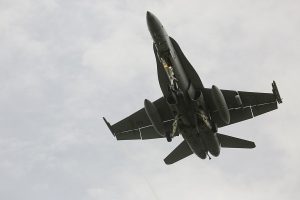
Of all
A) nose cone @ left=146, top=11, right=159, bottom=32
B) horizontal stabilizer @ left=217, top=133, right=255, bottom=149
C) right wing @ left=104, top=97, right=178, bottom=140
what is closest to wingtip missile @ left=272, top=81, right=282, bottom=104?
horizontal stabilizer @ left=217, top=133, right=255, bottom=149

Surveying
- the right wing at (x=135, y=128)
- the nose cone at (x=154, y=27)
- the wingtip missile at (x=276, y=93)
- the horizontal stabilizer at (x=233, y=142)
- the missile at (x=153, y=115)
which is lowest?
the horizontal stabilizer at (x=233, y=142)

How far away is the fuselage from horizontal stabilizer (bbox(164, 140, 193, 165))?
2.31 metres

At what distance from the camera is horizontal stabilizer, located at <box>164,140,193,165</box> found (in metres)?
37.4

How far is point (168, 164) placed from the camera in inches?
1475

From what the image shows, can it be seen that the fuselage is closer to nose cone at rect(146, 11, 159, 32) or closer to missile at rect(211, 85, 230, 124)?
nose cone at rect(146, 11, 159, 32)

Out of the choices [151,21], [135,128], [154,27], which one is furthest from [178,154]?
[151,21]

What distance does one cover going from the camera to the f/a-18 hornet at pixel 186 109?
105 ft

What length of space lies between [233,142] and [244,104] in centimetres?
263

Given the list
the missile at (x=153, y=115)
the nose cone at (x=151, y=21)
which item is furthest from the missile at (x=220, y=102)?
the nose cone at (x=151, y=21)

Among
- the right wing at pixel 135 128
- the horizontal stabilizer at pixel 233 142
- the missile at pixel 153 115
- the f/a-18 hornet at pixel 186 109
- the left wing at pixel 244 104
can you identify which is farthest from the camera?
the right wing at pixel 135 128

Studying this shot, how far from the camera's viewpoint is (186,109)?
3322cm

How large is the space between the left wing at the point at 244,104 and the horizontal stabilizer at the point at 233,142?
96 cm

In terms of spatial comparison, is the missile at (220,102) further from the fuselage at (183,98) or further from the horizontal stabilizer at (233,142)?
the horizontal stabilizer at (233,142)

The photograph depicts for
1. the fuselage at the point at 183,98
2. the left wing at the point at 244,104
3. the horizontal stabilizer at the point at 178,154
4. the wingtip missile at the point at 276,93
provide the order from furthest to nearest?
1. the horizontal stabilizer at the point at 178,154
2. the left wing at the point at 244,104
3. the wingtip missile at the point at 276,93
4. the fuselage at the point at 183,98
